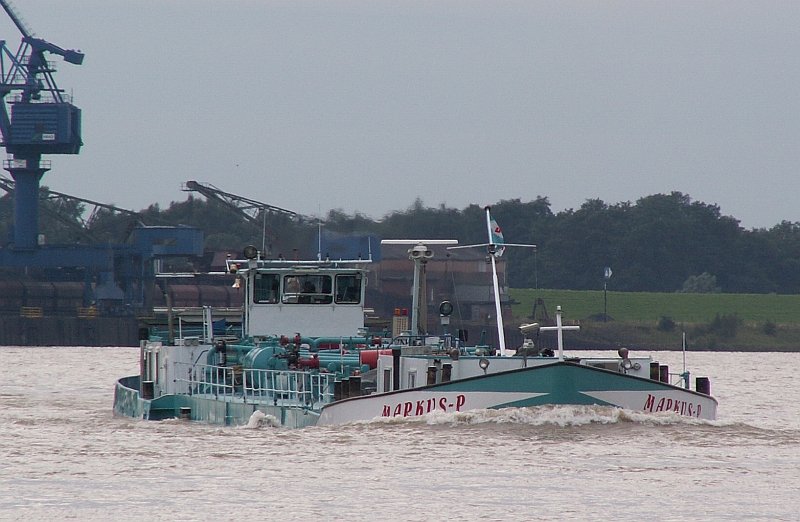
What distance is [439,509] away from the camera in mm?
29266

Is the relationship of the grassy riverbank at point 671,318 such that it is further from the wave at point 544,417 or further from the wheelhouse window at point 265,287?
the wave at point 544,417

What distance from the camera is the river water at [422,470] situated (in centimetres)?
2933

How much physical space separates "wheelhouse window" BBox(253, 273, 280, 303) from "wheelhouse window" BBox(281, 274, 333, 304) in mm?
259

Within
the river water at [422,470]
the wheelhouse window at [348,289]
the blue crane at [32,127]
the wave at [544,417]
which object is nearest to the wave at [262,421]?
the river water at [422,470]

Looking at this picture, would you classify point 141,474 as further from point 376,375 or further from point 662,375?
point 662,375

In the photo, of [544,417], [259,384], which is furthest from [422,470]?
[259,384]

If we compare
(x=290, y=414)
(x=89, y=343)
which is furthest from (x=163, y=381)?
(x=89, y=343)

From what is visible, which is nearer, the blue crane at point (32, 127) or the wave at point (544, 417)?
the wave at point (544, 417)

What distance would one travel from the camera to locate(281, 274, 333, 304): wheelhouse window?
48.6m

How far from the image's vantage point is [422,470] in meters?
33.5

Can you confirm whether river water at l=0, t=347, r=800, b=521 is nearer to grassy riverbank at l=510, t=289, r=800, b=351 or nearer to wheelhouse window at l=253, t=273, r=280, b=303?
wheelhouse window at l=253, t=273, r=280, b=303

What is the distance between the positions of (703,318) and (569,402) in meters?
142

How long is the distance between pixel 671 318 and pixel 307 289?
129051 mm

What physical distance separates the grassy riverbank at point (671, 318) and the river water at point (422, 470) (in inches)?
4845
